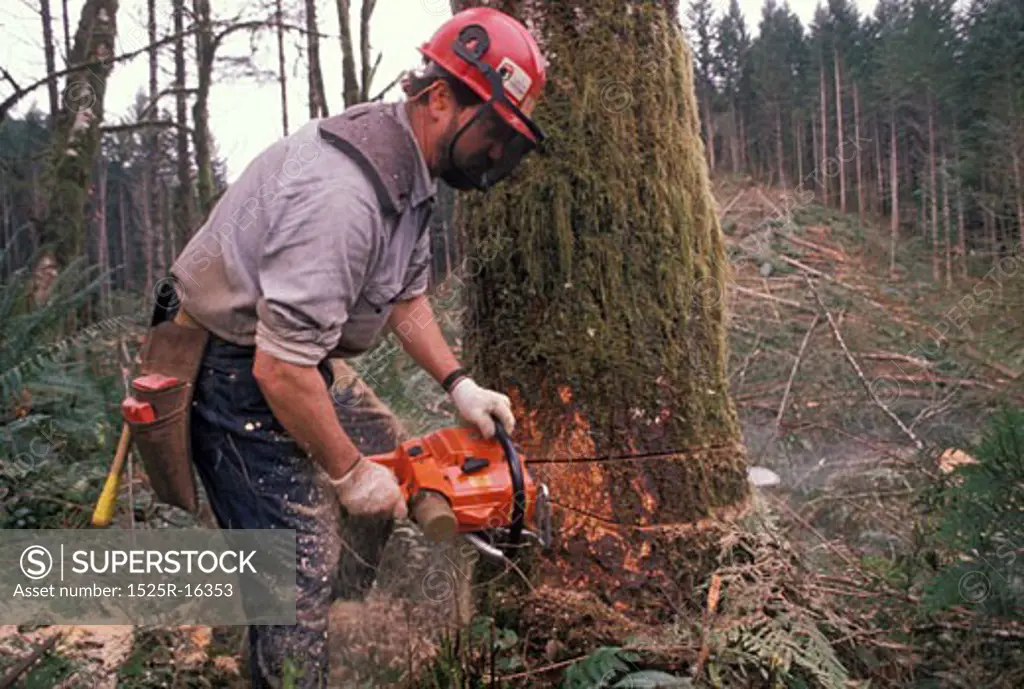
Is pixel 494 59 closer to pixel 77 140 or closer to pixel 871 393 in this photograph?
pixel 871 393

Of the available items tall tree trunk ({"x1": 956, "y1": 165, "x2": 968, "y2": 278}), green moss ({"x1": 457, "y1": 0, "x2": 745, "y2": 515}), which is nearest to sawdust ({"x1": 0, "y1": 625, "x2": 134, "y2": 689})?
green moss ({"x1": 457, "y1": 0, "x2": 745, "y2": 515})

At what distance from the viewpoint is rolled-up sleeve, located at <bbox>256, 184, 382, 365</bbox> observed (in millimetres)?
2090

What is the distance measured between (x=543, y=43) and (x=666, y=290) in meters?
0.93

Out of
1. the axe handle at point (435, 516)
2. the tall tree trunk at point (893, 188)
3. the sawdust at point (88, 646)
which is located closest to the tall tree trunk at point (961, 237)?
the tall tree trunk at point (893, 188)

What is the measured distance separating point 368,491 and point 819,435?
17.9 feet

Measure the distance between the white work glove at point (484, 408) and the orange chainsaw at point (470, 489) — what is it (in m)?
0.06

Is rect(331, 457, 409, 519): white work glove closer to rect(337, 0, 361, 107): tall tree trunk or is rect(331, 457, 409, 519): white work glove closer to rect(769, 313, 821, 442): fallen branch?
rect(769, 313, 821, 442): fallen branch

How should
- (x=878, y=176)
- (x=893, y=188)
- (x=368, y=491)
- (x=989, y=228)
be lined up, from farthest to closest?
(x=878, y=176), (x=893, y=188), (x=989, y=228), (x=368, y=491)

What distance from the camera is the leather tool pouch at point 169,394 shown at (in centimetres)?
243

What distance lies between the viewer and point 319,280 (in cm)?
209

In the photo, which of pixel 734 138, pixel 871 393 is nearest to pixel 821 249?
pixel 871 393

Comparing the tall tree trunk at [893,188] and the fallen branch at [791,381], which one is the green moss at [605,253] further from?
the tall tree trunk at [893,188]

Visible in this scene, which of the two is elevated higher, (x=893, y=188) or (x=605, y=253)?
(x=893, y=188)

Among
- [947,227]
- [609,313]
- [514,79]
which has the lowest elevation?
[947,227]
